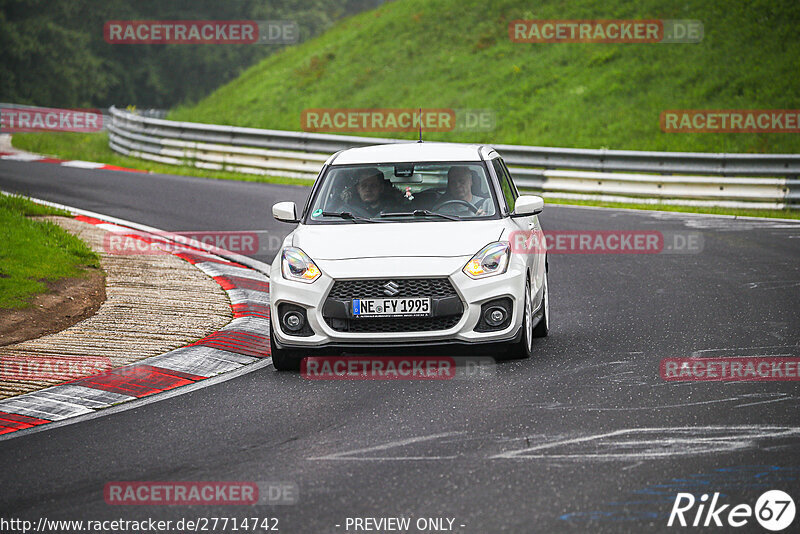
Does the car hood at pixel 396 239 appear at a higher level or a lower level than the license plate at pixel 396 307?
higher

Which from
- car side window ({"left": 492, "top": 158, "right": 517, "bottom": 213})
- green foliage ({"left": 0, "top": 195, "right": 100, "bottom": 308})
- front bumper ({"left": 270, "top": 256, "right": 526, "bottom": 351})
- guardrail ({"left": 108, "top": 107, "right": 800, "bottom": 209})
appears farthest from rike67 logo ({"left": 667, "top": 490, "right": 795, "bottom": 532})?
guardrail ({"left": 108, "top": 107, "right": 800, "bottom": 209})

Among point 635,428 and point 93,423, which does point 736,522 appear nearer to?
point 635,428

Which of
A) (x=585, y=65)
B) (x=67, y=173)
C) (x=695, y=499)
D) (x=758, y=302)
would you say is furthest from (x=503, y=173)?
(x=585, y=65)

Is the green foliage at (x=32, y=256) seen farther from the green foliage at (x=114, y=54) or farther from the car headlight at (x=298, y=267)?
the green foliage at (x=114, y=54)

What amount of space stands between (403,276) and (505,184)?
82.2 inches

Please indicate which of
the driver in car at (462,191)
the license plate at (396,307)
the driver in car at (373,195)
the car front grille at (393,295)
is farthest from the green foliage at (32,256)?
the driver in car at (462,191)

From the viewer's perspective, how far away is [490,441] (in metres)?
6.36

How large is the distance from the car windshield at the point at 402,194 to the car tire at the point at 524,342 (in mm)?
873

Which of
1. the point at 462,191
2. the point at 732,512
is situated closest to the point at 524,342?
the point at 462,191

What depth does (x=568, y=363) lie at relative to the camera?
852cm

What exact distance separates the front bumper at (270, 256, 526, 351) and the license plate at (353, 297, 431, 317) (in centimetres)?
9

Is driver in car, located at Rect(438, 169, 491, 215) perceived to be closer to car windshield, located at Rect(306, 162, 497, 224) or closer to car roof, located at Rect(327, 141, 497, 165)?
car windshield, located at Rect(306, 162, 497, 224)

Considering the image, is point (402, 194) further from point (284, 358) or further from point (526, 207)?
point (284, 358)

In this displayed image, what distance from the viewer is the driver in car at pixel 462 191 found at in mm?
9180
